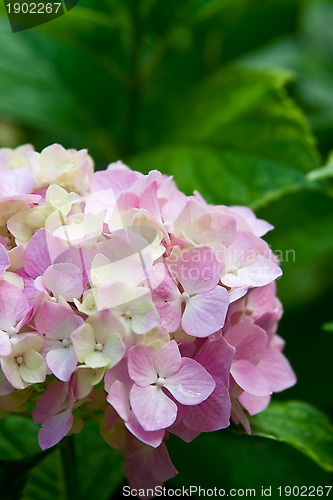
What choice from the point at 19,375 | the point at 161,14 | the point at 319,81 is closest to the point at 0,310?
the point at 19,375

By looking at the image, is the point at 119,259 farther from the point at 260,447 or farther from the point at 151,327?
the point at 260,447

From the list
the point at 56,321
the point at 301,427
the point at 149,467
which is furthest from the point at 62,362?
the point at 301,427

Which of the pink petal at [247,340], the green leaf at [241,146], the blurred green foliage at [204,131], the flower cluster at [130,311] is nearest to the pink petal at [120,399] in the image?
the flower cluster at [130,311]

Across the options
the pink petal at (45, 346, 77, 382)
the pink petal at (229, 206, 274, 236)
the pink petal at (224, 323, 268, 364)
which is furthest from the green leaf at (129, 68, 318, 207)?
the pink petal at (45, 346, 77, 382)

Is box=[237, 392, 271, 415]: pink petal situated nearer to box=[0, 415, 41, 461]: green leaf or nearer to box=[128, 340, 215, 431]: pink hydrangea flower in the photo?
box=[128, 340, 215, 431]: pink hydrangea flower

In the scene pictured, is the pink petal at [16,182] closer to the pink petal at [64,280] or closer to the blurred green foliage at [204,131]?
the pink petal at [64,280]

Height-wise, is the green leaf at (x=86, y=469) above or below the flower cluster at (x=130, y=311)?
below
